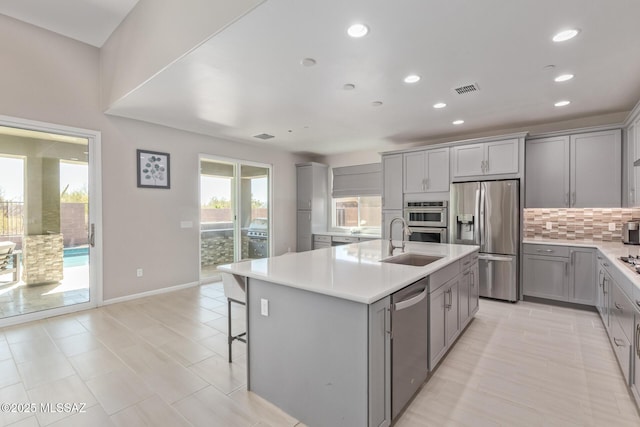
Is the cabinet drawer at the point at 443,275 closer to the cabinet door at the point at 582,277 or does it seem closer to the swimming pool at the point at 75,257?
the cabinet door at the point at 582,277

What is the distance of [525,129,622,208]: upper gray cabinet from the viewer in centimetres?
387

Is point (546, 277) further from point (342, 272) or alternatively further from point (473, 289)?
point (342, 272)

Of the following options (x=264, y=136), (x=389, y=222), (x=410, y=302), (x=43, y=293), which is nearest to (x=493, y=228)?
(x=389, y=222)

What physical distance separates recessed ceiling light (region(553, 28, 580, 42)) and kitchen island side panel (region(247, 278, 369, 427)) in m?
2.40

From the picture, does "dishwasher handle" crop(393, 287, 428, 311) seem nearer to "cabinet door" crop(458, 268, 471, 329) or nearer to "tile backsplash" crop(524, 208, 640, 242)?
Result: "cabinet door" crop(458, 268, 471, 329)

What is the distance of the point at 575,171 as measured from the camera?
13.4 feet

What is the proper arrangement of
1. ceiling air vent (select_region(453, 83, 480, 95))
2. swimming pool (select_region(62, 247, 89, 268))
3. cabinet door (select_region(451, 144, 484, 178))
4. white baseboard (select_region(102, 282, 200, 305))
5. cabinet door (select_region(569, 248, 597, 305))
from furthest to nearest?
cabinet door (select_region(451, 144, 484, 178)) → white baseboard (select_region(102, 282, 200, 305)) → swimming pool (select_region(62, 247, 89, 268)) → cabinet door (select_region(569, 248, 597, 305)) → ceiling air vent (select_region(453, 83, 480, 95))

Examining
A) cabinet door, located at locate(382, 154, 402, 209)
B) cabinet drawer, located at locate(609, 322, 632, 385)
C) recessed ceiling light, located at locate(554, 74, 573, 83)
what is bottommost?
cabinet drawer, located at locate(609, 322, 632, 385)

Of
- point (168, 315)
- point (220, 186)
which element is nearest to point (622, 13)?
point (168, 315)

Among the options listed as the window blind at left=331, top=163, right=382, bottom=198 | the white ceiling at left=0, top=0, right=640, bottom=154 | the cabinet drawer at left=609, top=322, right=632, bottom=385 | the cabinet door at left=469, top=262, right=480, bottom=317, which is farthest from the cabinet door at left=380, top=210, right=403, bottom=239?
the cabinet drawer at left=609, top=322, right=632, bottom=385

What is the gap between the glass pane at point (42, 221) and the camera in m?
3.49

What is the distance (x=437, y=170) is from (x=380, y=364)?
399cm

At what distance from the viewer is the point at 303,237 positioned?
6930 mm

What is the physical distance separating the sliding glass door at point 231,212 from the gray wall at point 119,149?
8.3 inches
